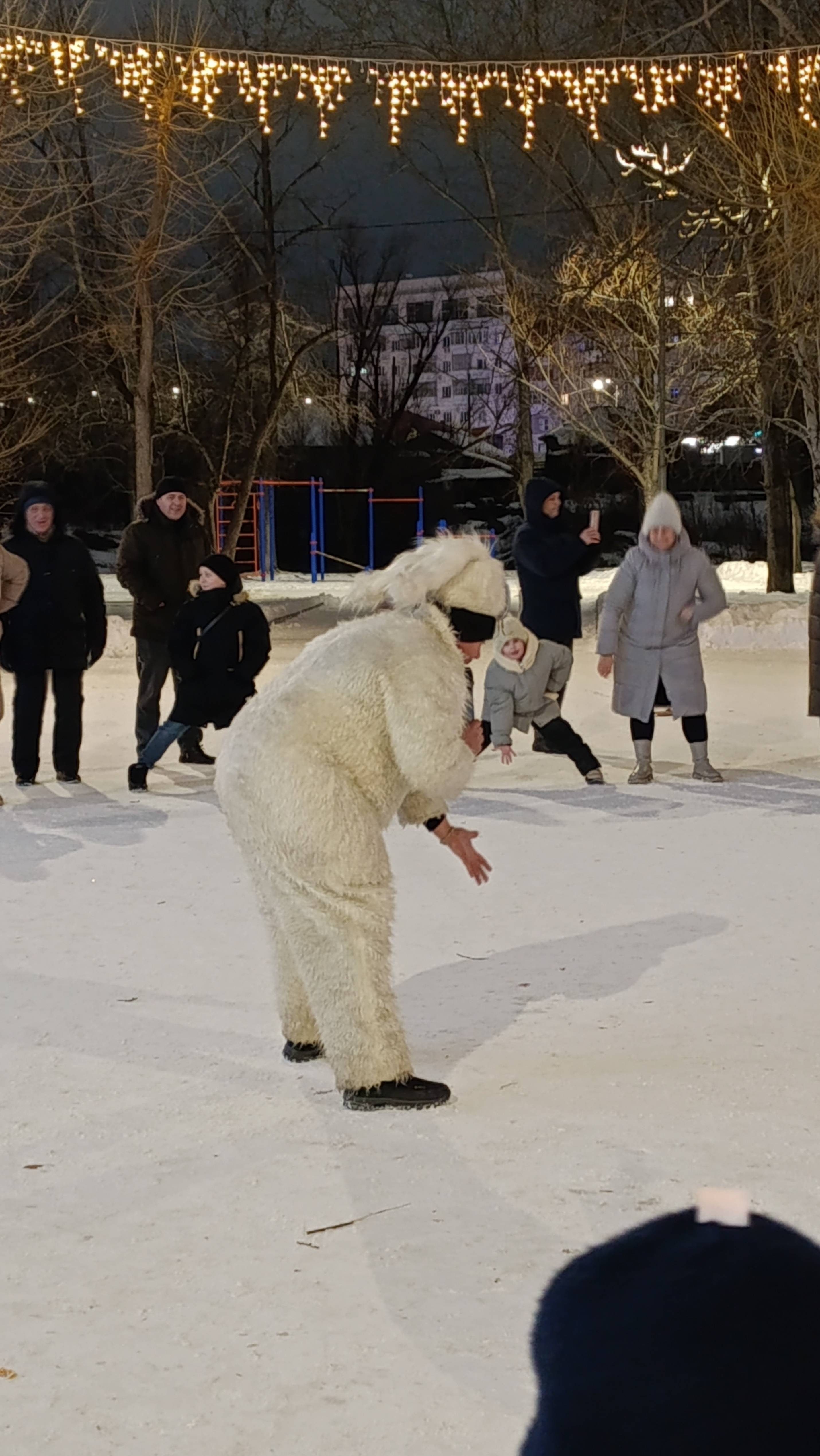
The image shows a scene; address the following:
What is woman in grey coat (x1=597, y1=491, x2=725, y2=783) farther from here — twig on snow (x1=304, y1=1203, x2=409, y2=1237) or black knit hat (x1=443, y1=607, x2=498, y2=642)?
twig on snow (x1=304, y1=1203, x2=409, y2=1237)

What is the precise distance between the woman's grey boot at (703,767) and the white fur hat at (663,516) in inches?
48.2

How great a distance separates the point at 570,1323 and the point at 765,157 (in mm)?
18494

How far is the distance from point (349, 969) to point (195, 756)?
6.00 meters

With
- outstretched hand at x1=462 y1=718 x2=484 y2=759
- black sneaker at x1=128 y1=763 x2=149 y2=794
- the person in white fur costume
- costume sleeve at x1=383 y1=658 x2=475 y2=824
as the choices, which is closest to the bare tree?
black sneaker at x1=128 y1=763 x2=149 y2=794

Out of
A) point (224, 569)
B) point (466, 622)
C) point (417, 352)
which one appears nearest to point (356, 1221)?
point (466, 622)

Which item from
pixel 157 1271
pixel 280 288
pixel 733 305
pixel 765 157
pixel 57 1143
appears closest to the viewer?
Result: pixel 157 1271

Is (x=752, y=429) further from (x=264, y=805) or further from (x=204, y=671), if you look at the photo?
(x=264, y=805)

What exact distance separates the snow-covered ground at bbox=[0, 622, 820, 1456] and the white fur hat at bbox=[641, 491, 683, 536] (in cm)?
202

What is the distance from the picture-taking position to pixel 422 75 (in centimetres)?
1262

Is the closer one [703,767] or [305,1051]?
[305,1051]

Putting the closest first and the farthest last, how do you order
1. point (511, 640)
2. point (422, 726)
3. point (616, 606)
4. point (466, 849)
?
1. point (422, 726)
2. point (466, 849)
3. point (511, 640)
4. point (616, 606)

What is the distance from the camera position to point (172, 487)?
9.43 metres

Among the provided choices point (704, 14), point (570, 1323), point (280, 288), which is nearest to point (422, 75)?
point (704, 14)

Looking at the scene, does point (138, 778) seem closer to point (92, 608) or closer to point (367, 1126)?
point (92, 608)
